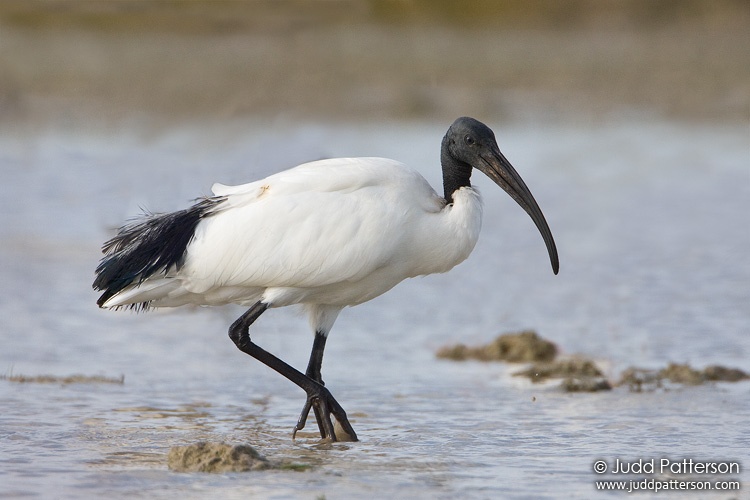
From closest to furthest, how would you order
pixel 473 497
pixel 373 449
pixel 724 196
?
pixel 473 497 → pixel 373 449 → pixel 724 196

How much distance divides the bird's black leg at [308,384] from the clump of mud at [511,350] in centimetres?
227

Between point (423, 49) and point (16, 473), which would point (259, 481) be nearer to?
point (16, 473)

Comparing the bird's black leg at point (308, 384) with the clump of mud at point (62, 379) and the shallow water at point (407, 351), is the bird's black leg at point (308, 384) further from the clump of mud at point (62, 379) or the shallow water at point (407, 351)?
the clump of mud at point (62, 379)

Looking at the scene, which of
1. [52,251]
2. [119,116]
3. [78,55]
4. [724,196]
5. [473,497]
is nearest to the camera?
[473,497]

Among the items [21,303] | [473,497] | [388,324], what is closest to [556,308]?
[388,324]

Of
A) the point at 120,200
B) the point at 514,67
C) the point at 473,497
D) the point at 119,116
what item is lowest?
the point at 473,497

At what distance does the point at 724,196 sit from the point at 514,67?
10.8 m

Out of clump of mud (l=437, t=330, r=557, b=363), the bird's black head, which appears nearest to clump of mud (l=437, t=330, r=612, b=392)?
clump of mud (l=437, t=330, r=557, b=363)

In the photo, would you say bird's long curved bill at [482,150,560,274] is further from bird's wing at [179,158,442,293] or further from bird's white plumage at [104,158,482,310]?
bird's wing at [179,158,442,293]

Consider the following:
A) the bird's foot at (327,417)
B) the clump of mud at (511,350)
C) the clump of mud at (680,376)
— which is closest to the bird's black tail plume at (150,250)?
the bird's foot at (327,417)

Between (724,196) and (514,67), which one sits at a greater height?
(514,67)

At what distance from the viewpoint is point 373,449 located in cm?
729

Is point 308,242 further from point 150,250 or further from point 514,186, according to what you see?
point 514,186

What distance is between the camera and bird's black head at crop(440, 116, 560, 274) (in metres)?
7.85
